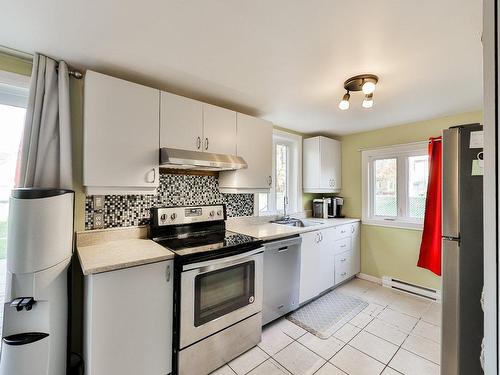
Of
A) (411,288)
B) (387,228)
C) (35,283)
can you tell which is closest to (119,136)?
(35,283)

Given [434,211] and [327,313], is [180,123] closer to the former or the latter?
[327,313]

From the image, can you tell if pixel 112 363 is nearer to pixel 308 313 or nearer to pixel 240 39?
pixel 308 313

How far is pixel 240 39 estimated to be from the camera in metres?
1.40

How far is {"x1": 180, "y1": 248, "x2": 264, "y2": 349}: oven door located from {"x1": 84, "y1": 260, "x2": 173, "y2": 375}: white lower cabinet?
4.5 inches

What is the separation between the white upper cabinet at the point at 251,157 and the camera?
7.89 ft

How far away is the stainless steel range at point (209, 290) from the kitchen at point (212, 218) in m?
0.01

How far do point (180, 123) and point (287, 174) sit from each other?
1.96m

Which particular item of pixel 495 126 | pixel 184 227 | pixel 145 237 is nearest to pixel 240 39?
pixel 495 126

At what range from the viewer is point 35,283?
50.1 inches

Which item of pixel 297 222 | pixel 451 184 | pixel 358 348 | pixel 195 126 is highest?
pixel 195 126

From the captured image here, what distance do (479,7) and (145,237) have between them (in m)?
2.59

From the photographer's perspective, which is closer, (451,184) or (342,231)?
(451,184)

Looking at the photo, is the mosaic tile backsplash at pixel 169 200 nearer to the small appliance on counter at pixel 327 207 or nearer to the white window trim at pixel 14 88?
the white window trim at pixel 14 88

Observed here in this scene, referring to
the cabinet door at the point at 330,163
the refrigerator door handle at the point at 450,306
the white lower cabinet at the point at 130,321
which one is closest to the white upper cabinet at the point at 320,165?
the cabinet door at the point at 330,163
